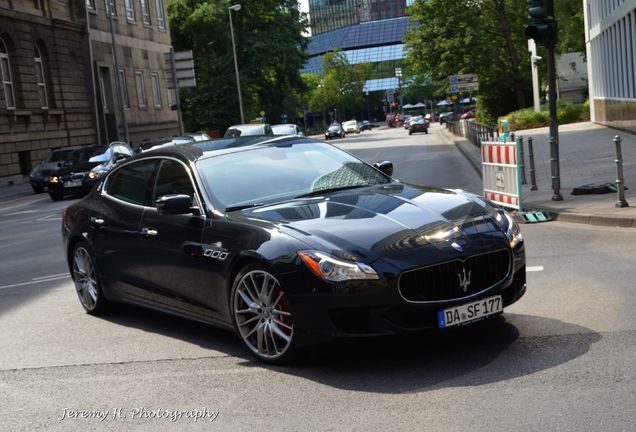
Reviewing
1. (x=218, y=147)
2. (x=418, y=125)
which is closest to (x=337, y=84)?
(x=418, y=125)

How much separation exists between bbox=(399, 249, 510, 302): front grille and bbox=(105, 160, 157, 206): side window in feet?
8.70

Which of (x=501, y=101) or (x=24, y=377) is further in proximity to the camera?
(x=501, y=101)

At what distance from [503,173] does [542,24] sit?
7.52ft

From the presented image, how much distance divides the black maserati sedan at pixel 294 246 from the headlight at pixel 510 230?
1 centimetres

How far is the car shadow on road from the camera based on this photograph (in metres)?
5.83

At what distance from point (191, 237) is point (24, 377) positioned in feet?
4.76

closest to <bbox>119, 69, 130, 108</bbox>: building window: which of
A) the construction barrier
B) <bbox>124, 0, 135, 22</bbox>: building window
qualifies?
<bbox>124, 0, 135, 22</bbox>: building window

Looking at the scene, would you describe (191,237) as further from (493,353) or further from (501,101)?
(501,101)

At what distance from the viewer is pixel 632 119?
34156mm

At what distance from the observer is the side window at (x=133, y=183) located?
801 cm

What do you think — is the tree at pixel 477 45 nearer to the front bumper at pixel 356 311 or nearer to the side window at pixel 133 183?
the side window at pixel 133 183

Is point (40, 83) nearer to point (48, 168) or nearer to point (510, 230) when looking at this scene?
point (48, 168)

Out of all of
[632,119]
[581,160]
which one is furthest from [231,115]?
[581,160]

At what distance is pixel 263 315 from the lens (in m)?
6.46
